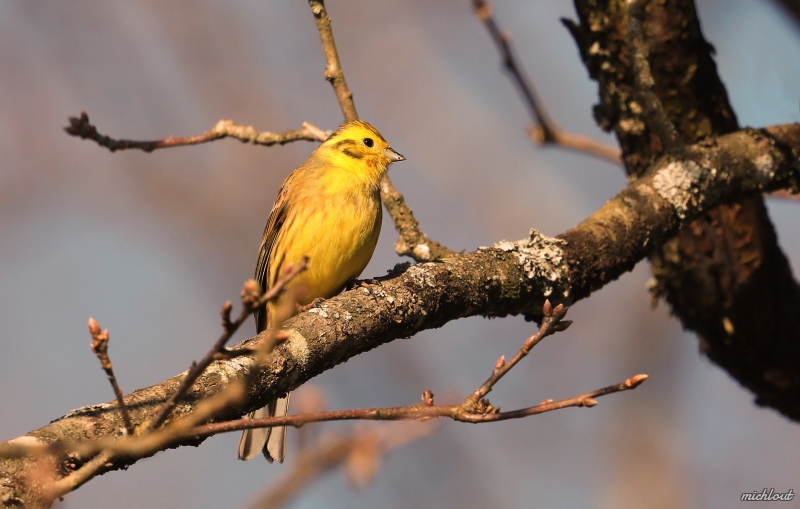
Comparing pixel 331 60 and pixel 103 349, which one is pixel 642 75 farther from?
pixel 103 349

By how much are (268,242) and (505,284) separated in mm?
2179

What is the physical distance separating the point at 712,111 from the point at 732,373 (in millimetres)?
1564

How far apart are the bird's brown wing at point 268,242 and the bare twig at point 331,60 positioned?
82cm

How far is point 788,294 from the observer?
4.57 metres

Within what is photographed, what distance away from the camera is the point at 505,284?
342cm

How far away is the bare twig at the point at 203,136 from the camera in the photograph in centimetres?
396

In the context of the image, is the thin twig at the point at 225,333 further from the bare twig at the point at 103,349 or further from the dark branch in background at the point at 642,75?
the dark branch in background at the point at 642,75

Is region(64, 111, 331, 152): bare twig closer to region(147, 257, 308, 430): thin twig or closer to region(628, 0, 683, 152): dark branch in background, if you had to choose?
region(628, 0, 683, 152): dark branch in background

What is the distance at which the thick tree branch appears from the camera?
2.27 m

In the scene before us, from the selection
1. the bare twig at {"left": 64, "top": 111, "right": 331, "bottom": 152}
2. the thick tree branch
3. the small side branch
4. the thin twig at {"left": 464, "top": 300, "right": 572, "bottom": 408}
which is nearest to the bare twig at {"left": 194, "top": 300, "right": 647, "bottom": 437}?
the thin twig at {"left": 464, "top": 300, "right": 572, "bottom": 408}

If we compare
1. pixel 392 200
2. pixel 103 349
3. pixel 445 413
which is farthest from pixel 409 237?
pixel 103 349

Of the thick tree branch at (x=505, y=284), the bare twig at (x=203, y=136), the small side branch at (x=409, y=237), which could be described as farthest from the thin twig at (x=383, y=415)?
the bare twig at (x=203, y=136)

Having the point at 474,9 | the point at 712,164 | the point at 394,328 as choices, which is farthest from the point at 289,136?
the point at 712,164

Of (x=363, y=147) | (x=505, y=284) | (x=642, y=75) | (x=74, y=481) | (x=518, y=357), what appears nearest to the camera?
(x=74, y=481)
